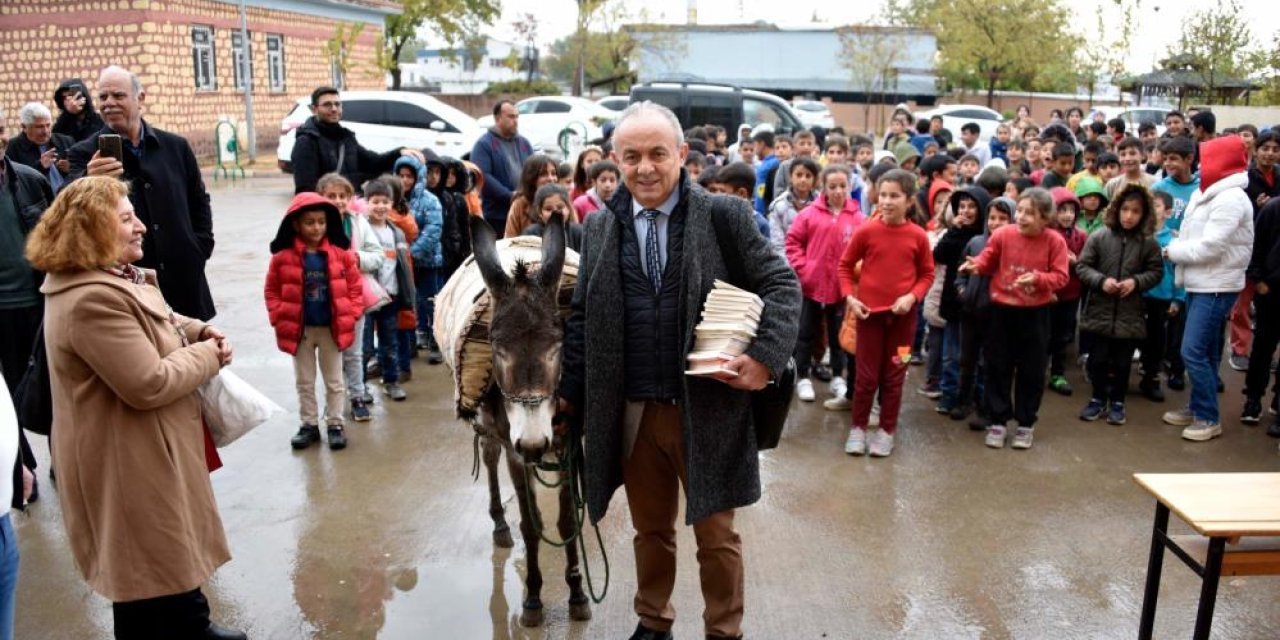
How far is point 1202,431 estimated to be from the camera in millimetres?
6426

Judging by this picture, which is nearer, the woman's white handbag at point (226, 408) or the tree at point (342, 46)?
the woman's white handbag at point (226, 408)

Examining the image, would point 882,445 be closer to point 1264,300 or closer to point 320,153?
point 1264,300

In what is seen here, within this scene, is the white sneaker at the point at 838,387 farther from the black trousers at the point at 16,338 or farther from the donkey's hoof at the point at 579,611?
the black trousers at the point at 16,338

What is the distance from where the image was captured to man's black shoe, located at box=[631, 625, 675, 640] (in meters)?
3.69

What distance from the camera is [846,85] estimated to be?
46156mm

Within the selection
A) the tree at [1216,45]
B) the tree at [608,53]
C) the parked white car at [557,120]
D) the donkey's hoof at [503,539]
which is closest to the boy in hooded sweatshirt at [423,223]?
the donkey's hoof at [503,539]

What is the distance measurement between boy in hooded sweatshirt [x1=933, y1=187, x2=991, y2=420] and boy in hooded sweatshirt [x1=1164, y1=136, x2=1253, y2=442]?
4.28 ft

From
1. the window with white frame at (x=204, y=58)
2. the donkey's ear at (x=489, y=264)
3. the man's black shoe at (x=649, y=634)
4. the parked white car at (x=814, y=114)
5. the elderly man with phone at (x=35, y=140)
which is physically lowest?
the man's black shoe at (x=649, y=634)

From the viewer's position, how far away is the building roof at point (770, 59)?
148 feet

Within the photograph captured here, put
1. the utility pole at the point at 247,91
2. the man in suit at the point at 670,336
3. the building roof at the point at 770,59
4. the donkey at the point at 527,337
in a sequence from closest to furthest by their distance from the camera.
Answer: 1. the man in suit at the point at 670,336
2. the donkey at the point at 527,337
3. the utility pole at the point at 247,91
4. the building roof at the point at 770,59

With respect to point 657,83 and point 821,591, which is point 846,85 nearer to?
point 657,83

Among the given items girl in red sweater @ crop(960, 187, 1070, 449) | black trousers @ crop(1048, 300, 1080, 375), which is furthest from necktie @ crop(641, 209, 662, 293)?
black trousers @ crop(1048, 300, 1080, 375)

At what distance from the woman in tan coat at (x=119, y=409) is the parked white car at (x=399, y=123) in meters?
15.2

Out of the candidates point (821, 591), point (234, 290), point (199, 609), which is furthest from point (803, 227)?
point (234, 290)
